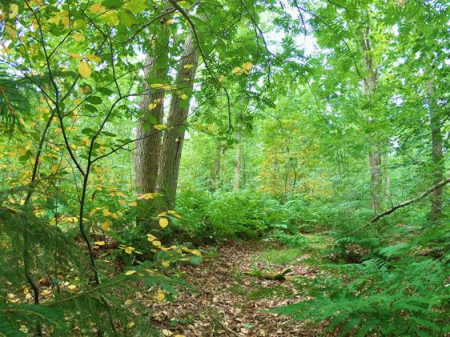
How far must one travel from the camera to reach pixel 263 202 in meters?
9.03

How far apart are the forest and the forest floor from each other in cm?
3

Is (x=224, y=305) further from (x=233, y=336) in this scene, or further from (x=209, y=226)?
(x=209, y=226)

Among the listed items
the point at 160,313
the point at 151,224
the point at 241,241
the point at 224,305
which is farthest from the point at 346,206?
the point at 160,313

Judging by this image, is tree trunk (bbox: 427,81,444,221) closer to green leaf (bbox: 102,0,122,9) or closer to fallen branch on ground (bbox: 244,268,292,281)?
fallen branch on ground (bbox: 244,268,292,281)

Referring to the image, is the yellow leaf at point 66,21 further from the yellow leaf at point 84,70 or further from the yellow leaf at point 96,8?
the yellow leaf at point 84,70

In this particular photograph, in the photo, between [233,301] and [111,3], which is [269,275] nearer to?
[233,301]

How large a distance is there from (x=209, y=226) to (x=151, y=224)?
170cm

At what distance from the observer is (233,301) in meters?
3.89

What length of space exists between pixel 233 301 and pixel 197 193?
9.46ft

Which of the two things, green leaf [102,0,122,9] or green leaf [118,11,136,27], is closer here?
green leaf [102,0,122,9]

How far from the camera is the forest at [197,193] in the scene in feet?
4.57

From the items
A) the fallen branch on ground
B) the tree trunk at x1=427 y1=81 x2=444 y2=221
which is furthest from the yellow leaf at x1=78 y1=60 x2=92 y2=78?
the tree trunk at x1=427 y1=81 x2=444 y2=221

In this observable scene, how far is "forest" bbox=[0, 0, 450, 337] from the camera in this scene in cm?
139

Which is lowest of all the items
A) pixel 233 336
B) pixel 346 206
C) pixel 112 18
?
pixel 233 336
